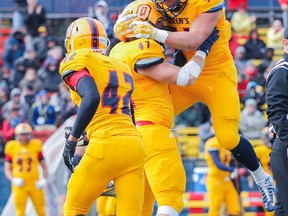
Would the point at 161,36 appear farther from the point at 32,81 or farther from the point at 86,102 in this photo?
the point at 32,81

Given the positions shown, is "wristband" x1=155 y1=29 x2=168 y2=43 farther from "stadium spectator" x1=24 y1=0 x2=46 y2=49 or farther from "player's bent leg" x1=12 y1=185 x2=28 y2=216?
"stadium spectator" x1=24 y1=0 x2=46 y2=49

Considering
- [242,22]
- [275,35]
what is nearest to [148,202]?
[275,35]

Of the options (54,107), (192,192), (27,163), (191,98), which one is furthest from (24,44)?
(191,98)

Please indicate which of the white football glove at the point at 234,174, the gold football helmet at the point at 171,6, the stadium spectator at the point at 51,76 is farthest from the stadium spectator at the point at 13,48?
the gold football helmet at the point at 171,6

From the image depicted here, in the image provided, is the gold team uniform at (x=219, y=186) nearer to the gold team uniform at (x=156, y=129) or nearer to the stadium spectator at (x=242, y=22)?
the stadium spectator at (x=242, y=22)

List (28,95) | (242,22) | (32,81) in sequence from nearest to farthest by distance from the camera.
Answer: (28,95) → (32,81) → (242,22)

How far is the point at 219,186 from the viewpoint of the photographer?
1331cm

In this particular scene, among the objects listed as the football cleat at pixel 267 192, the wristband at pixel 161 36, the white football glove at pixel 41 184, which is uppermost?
the wristband at pixel 161 36

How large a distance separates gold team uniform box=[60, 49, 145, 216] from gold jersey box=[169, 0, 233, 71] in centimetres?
117

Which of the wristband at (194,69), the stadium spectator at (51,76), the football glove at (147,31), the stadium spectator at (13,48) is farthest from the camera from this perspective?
the stadium spectator at (13,48)

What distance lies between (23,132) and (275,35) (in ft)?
19.5

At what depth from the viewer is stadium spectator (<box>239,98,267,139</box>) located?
14125mm

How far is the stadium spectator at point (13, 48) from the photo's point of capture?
17203 mm

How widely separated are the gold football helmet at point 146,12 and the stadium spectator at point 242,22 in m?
10.1
